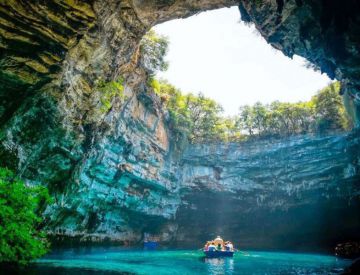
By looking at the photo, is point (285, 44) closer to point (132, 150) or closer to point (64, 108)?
point (64, 108)

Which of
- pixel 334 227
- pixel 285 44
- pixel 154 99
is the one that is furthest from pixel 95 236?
pixel 334 227

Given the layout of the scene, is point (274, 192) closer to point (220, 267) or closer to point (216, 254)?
point (216, 254)

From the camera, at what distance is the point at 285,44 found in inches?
594

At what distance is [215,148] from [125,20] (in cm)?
1700

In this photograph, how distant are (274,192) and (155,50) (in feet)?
58.8

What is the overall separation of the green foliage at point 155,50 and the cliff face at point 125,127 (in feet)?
5.83

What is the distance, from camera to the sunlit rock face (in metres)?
25.3

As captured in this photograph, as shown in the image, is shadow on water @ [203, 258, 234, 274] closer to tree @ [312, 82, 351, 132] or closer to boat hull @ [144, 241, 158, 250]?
boat hull @ [144, 241, 158, 250]

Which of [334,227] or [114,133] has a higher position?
[114,133]

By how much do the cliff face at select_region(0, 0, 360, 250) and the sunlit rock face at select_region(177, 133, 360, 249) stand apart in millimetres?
122

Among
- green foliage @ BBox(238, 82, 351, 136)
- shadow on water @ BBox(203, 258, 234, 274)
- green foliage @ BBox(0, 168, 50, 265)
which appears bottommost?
shadow on water @ BBox(203, 258, 234, 274)

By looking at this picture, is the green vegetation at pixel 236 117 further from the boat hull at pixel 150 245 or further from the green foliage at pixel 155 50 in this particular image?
the boat hull at pixel 150 245

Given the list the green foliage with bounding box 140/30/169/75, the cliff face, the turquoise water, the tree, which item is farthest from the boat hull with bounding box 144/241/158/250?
the tree

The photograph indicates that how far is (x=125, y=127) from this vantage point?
21578 millimetres
